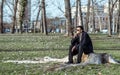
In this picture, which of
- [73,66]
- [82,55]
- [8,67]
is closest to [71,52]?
[82,55]

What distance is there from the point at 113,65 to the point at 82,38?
4.78ft

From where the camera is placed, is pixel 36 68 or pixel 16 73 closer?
pixel 16 73

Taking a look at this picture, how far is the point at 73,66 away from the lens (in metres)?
12.4

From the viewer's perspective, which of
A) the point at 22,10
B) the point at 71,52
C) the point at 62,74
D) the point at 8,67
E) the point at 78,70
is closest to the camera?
the point at 62,74

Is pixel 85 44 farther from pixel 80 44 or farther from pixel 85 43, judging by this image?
pixel 80 44

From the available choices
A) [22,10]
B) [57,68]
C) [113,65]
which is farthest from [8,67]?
[22,10]

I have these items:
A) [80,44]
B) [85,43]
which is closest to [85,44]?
[85,43]

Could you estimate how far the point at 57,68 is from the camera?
11844 mm

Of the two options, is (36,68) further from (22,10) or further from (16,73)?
(22,10)

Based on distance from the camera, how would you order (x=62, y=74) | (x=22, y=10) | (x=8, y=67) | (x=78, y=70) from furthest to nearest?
(x=22, y=10) < (x=8, y=67) < (x=78, y=70) < (x=62, y=74)

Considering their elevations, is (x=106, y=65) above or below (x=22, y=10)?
below

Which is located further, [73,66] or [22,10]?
[22,10]

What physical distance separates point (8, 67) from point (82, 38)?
2810 mm

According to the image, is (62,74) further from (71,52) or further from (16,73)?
(71,52)
